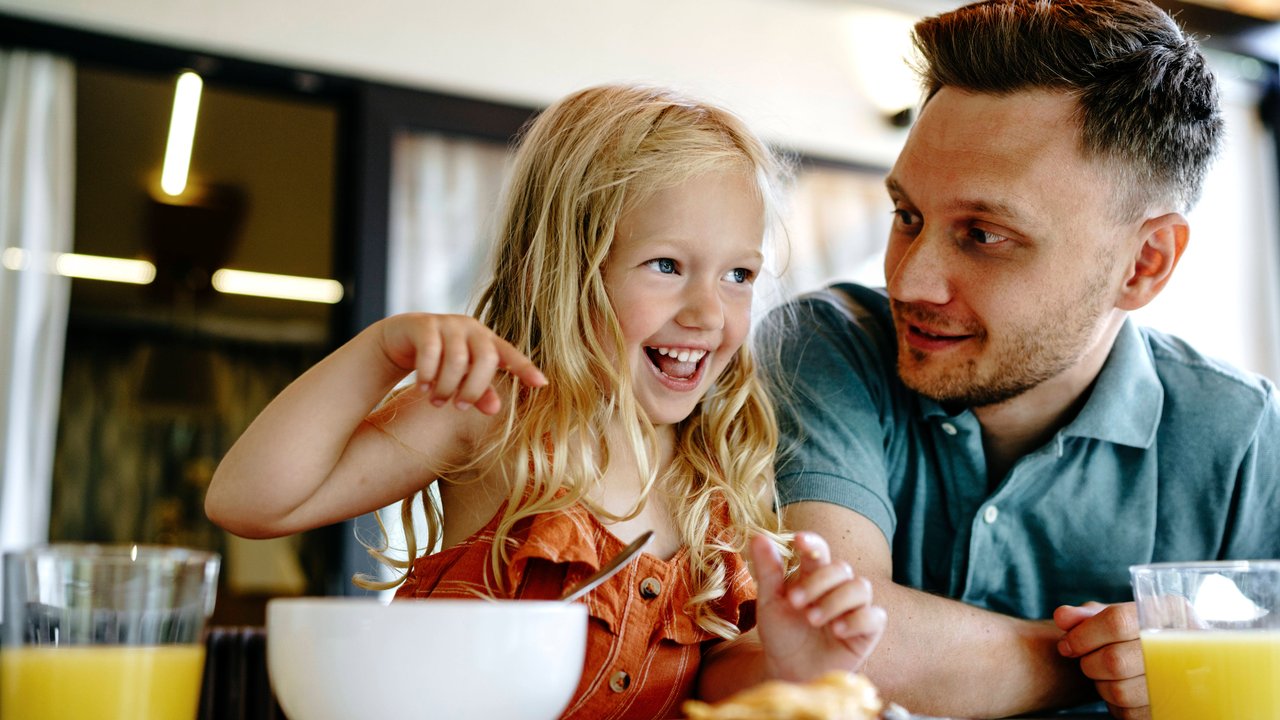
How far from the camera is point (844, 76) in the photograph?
446 cm

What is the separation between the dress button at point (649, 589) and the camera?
119 centimetres

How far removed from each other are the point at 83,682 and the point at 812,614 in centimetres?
46

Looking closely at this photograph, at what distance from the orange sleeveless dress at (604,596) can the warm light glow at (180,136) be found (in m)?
2.88

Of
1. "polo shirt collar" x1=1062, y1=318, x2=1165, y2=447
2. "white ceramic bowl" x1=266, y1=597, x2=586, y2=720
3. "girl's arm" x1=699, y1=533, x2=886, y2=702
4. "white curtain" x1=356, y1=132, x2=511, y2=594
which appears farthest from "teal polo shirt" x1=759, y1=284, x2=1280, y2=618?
"white curtain" x1=356, y1=132, x2=511, y2=594

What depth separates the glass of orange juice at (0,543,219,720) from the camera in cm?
62

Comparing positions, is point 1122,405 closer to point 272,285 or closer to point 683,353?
point 683,353

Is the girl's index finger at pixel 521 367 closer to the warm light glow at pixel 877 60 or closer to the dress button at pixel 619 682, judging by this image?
the dress button at pixel 619 682

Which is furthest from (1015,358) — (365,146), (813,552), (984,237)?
(365,146)

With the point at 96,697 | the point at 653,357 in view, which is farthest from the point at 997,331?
the point at 96,697

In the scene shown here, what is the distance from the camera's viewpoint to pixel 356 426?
1.03 m

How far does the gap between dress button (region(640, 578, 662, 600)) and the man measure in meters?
0.25

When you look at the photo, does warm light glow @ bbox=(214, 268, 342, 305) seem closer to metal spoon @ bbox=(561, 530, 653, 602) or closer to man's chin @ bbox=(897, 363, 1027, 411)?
man's chin @ bbox=(897, 363, 1027, 411)

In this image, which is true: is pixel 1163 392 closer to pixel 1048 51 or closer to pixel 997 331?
pixel 997 331

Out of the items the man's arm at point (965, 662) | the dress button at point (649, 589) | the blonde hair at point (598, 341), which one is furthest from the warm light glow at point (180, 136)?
the man's arm at point (965, 662)
